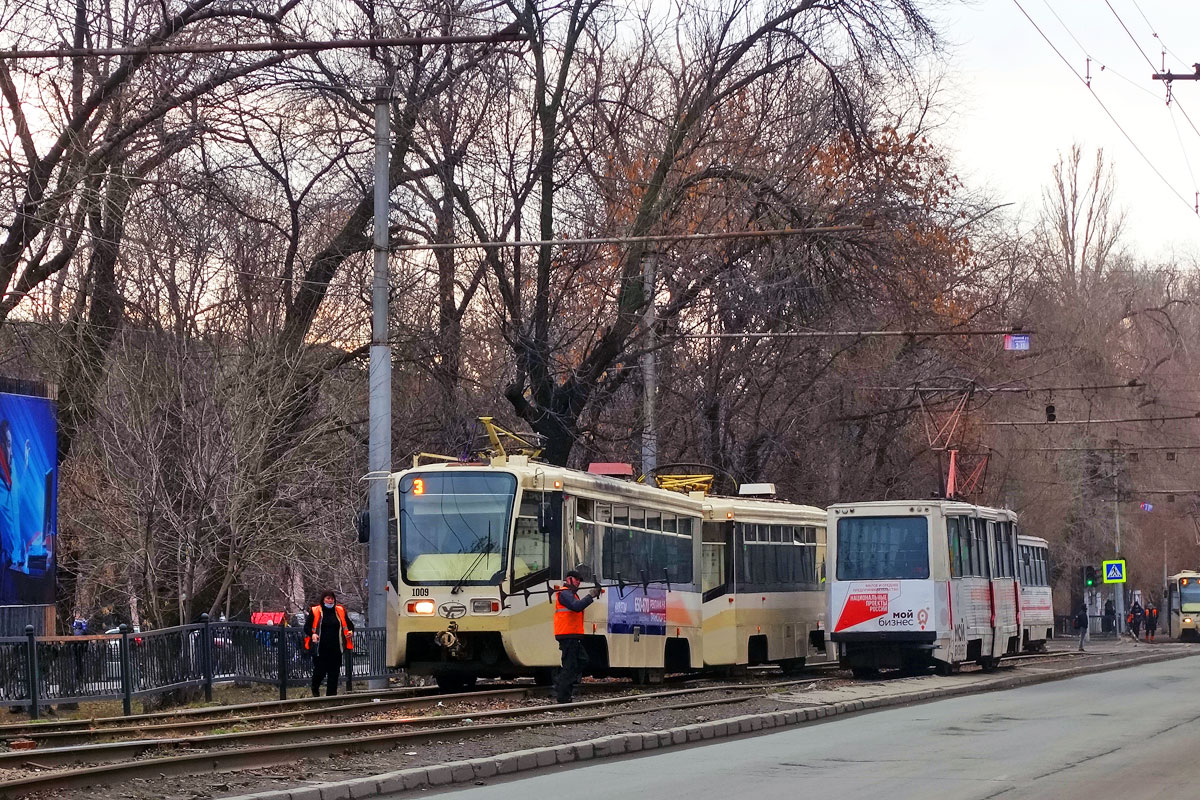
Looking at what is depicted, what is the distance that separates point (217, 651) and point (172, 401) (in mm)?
4677

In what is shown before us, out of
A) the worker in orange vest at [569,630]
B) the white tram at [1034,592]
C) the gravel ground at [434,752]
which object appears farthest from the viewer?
the white tram at [1034,592]

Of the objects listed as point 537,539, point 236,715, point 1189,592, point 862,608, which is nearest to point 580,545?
point 537,539

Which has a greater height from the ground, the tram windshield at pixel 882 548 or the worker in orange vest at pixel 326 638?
the tram windshield at pixel 882 548

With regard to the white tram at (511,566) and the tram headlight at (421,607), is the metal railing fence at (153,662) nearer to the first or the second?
the tram headlight at (421,607)

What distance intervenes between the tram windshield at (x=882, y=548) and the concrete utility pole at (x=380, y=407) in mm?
8910

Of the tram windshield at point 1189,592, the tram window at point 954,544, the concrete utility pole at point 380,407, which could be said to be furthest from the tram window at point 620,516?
the tram windshield at point 1189,592

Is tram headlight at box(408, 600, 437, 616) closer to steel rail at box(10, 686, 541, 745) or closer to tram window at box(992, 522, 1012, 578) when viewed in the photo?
steel rail at box(10, 686, 541, 745)

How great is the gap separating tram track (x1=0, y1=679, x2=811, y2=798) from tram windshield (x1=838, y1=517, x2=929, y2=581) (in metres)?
10.5

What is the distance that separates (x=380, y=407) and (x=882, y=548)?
976cm

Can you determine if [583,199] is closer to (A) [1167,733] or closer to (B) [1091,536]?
(A) [1167,733]

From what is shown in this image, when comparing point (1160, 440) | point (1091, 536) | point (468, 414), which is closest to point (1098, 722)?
point (468, 414)

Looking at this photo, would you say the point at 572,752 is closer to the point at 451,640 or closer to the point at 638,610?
the point at 451,640

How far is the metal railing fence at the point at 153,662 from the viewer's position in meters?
20.5

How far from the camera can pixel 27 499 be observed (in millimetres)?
25078
